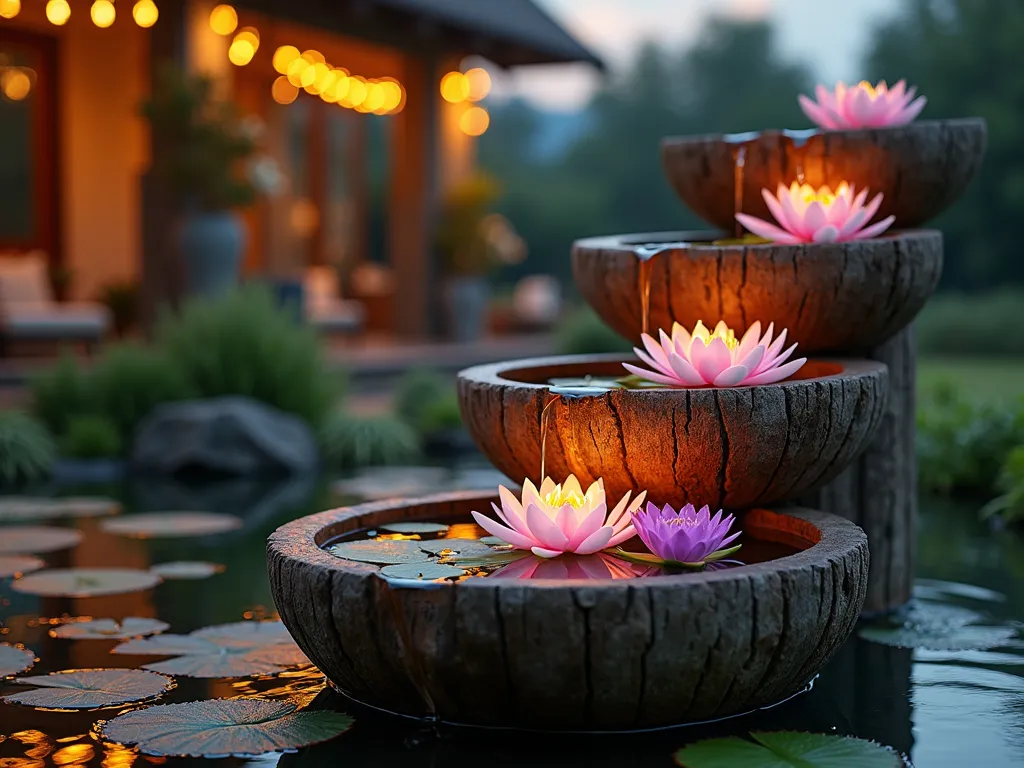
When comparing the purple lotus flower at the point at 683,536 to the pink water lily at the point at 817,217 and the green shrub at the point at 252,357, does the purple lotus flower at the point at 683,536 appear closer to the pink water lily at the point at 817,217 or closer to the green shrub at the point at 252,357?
the pink water lily at the point at 817,217

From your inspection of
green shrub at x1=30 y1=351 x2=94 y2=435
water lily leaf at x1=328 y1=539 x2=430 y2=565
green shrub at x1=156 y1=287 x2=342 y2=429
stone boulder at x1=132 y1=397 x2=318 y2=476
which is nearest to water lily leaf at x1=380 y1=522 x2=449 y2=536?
water lily leaf at x1=328 y1=539 x2=430 y2=565

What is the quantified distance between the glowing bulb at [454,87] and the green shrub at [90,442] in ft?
23.9

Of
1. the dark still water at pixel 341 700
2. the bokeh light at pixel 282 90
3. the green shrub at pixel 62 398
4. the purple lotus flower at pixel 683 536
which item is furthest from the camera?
the bokeh light at pixel 282 90

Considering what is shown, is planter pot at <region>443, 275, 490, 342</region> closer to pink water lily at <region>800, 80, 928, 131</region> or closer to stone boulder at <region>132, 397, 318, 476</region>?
stone boulder at <region>132, 397, 318, 476</region>

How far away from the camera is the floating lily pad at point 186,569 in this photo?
13.2 ft

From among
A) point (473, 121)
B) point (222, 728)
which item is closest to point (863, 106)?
point (222, 728)

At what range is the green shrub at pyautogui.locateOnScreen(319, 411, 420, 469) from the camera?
6770 millimetres

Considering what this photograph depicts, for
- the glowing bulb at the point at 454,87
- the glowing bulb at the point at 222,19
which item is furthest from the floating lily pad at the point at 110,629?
the glowing bulb at the point at 454,87

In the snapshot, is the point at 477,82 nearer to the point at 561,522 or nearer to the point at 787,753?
the point at 561,522

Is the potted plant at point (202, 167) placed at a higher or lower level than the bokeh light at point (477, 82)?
lower

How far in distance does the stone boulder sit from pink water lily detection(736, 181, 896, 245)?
3.58 meters

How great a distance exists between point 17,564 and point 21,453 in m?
2.15

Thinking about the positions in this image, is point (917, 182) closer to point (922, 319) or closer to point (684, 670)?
point (684, 670)

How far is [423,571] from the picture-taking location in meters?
2.64
